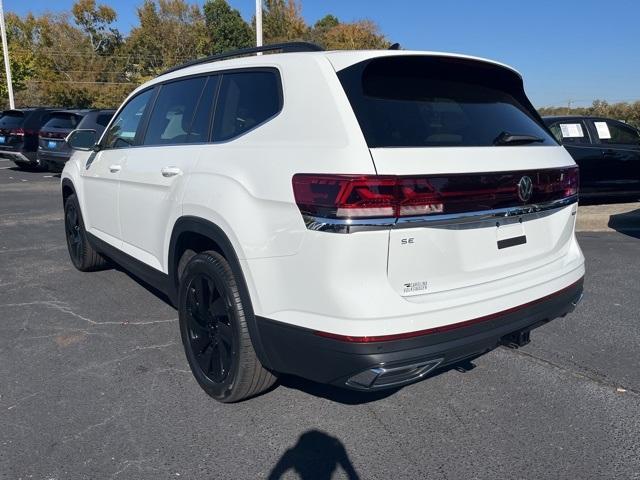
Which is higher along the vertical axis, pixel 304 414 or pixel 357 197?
pixel 357 197

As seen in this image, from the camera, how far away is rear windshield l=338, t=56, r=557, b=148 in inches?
98.7

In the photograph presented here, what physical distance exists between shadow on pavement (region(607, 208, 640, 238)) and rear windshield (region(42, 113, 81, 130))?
12.9 metres

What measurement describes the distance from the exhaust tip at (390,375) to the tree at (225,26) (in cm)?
5623

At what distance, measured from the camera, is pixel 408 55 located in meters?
2.72

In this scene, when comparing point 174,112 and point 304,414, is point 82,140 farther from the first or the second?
point 304,414

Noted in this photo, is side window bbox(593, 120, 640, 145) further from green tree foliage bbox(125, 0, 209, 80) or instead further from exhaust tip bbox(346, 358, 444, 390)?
green tree foliage bbox(125, 0, 209, 80)

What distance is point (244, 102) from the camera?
3096 millimetres

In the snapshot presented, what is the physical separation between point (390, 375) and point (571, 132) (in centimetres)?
883

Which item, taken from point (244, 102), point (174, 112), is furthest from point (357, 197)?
point (174, 112)

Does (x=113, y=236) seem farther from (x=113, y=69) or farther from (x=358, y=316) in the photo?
(x=113, y=69)

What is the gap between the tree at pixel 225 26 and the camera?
55406 millimetres

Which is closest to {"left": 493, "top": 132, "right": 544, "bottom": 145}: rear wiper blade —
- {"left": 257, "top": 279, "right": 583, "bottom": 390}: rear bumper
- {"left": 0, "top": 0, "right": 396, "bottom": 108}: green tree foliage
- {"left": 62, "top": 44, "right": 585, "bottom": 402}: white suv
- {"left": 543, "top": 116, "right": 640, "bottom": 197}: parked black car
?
{"left": 62, "top": 44, "right": 585, "bottom": 402}: white suv

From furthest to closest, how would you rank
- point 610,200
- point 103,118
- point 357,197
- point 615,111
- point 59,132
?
point 615,111
point 59,132
point 103,118
point 610,200
point 357,197

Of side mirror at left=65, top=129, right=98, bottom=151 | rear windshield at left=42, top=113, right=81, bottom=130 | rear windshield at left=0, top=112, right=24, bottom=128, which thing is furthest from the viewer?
rear windshield at left=0, top=112, right=24, bottom=128
